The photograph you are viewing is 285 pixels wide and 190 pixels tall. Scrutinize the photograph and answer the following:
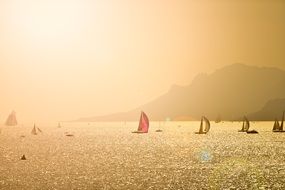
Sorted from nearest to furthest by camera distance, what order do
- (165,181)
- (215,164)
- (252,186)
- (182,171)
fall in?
(252,186) < (165,181) < (182,171) < (215,164)

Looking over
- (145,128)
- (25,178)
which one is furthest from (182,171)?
(145,128)

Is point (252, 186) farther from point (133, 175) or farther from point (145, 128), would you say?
point (145, 128)

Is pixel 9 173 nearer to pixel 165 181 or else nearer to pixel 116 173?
pixel 116 173

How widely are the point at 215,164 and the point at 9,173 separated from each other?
3491 centimetres

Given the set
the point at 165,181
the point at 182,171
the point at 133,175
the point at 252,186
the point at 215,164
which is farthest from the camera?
the point at 215,164

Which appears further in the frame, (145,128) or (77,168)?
(145,128)

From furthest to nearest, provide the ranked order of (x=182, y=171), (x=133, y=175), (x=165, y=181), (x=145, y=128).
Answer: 1. (x=145, y=128)
2. (x=182, y=171)
3. (x=133, y=175)
4. (x=165, y=181)

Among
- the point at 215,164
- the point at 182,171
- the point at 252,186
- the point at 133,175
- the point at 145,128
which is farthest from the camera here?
the point at 145,128

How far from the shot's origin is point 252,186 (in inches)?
2328

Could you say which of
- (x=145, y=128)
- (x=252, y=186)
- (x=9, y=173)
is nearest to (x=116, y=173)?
(x=9, y=173)

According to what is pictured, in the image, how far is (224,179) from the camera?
65.5 m

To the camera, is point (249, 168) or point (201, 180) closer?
point (201, 180)

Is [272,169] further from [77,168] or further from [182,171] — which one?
[77,168]

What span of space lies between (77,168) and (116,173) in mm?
8944
